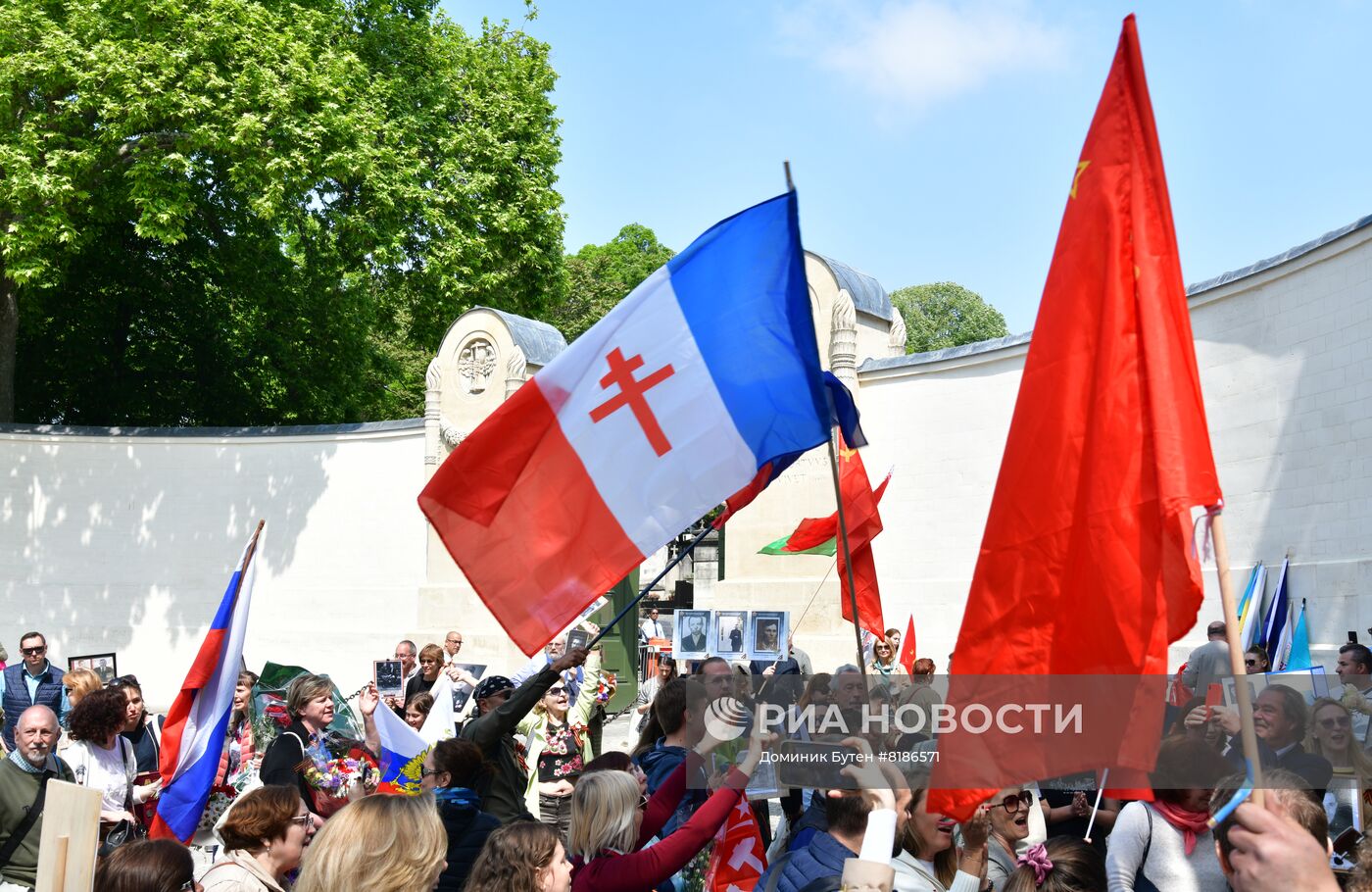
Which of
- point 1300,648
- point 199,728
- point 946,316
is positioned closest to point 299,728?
point 199,728

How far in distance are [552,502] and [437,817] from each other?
2133 millimetres

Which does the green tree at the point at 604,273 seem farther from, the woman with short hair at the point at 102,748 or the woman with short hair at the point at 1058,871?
the woman with short hair at the point at 1058,871

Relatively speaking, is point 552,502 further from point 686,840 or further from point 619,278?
point 619,278

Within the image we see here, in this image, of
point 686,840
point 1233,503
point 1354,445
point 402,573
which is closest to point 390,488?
point 402,573

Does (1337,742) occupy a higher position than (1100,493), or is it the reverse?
(1100,493)

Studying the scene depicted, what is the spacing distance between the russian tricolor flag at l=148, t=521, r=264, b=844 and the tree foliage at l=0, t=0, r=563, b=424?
13218 mm

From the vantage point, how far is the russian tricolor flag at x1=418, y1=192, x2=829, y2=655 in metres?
5.57

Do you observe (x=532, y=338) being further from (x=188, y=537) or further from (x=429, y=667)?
(x=429, y=667)

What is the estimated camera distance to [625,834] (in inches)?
169

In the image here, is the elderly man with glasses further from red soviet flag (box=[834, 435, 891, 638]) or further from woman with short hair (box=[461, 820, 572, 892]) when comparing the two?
red soviet flag (box=[834, 435, 891, 638])

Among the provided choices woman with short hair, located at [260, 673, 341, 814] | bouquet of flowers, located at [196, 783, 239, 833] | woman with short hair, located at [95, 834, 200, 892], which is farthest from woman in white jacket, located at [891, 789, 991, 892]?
bouquet of flowers, located at [196, 783, 239, 833]

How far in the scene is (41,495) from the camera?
22.5 m

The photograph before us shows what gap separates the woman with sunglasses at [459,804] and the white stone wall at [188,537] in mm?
16709

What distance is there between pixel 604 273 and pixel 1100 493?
38025mm
